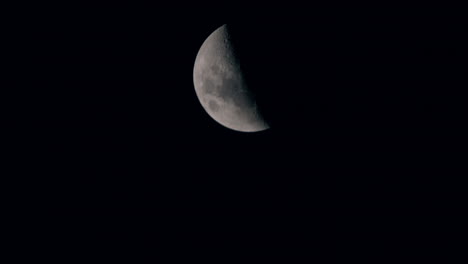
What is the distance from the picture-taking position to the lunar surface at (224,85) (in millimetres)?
4043

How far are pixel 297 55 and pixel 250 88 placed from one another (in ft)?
2.25

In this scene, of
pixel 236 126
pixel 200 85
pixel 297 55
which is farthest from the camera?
pixel 236 126

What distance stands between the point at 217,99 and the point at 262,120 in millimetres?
681

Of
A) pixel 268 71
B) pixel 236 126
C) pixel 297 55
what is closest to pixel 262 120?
pixel 236 126

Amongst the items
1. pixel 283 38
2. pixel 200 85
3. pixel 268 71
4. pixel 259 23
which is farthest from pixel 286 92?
pixel 200 85

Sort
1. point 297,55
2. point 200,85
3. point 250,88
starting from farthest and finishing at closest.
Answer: point 200,85, point 250,88, point 297,55

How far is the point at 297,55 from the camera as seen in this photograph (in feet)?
12.2

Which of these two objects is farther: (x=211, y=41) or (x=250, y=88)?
(x=211, y=41)

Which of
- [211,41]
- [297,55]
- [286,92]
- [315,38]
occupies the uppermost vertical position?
[211,41]

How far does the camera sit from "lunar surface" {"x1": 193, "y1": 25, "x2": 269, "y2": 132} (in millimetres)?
4043

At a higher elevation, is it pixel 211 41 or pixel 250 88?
pixel 211 41

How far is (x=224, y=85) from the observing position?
4.08 meters

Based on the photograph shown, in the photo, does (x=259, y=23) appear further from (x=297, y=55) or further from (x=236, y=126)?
(x=236, y=126)

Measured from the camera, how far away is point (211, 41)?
14.4ft
